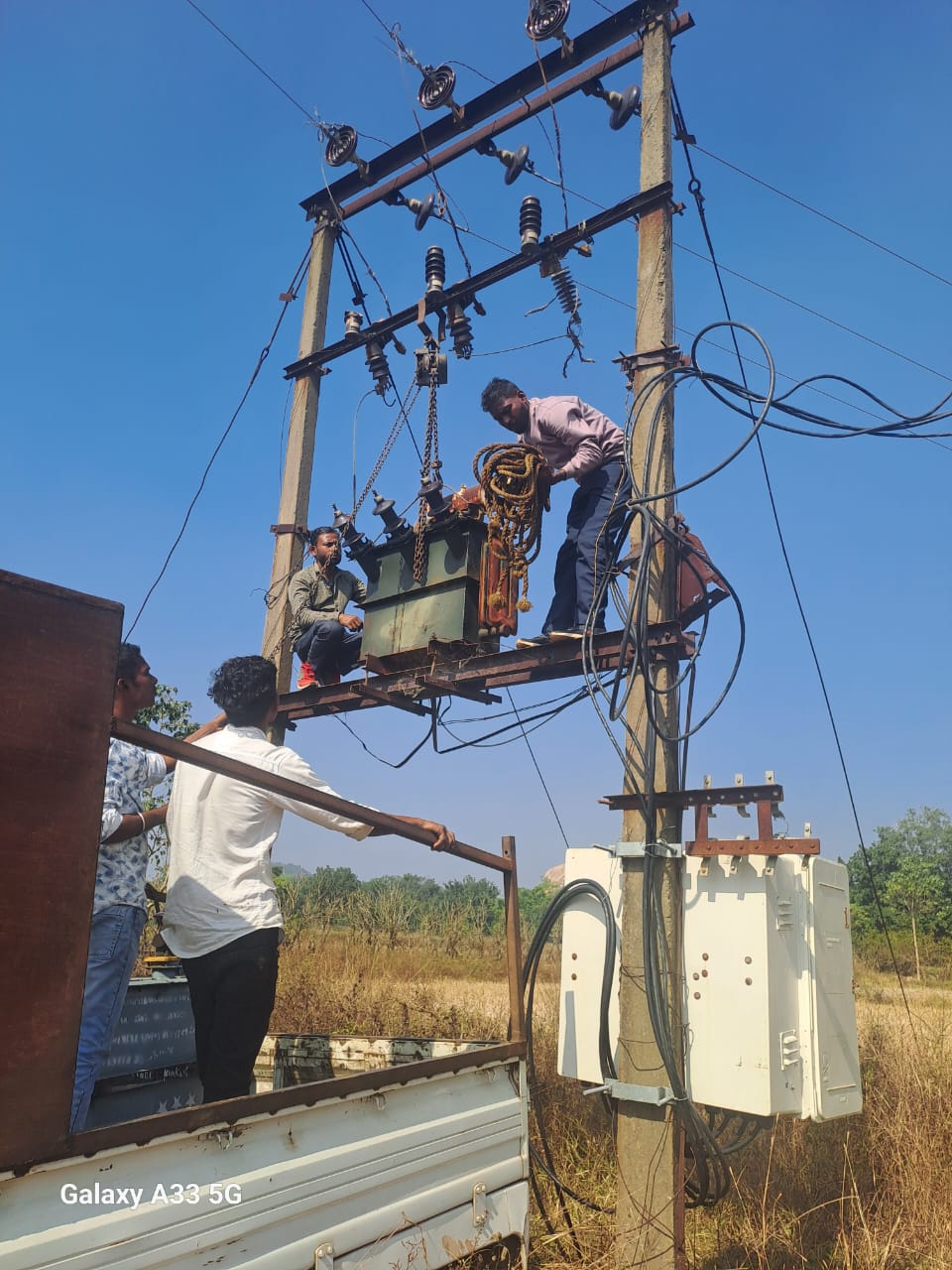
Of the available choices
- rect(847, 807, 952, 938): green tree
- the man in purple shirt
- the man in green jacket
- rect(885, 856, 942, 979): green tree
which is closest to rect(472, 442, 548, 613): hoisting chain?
the man in purple shirt

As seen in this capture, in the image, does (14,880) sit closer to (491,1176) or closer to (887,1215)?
(491,1176)

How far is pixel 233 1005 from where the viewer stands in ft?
10.1

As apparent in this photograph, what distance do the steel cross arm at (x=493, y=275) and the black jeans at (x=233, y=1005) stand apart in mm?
4460

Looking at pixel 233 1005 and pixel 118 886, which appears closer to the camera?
pixel 233 1005

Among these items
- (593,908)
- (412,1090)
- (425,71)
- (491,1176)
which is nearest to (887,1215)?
(593,908)

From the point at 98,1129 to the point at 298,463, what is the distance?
5.91 metres

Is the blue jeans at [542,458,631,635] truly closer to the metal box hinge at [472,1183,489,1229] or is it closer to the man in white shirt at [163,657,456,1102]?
the man in white shirt at [163,657,456,1102]

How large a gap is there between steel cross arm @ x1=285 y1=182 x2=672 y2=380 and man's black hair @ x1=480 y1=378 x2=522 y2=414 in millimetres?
1033

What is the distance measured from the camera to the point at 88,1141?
2035 millimetres

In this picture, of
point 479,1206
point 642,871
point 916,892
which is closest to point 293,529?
point 642,871

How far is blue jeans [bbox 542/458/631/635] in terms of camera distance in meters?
5.32

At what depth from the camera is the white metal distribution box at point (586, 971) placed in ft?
14.9

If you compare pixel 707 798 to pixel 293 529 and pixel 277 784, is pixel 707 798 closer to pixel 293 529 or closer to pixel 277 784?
pixel 277 784

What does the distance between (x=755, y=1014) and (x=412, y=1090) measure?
5.41 feet
